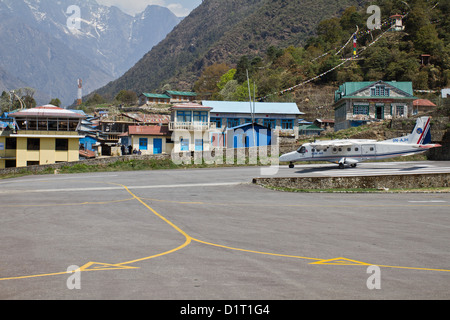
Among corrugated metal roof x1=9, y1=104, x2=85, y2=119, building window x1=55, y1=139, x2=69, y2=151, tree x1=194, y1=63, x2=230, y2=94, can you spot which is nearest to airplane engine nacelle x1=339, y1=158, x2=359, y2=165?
corrugated metal roof x1=9, y1=104, x2=85, y2=119

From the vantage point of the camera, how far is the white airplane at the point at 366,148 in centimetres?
3450

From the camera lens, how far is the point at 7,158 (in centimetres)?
5612

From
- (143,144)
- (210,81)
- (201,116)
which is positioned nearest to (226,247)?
(143,144)

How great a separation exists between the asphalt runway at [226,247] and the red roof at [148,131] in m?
37.1

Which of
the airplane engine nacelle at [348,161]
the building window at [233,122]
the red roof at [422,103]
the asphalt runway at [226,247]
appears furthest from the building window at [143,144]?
the red roof at [422,103]

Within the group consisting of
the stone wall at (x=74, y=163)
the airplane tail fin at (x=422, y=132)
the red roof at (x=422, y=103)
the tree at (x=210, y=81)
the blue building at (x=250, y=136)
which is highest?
the tree at (x=210, y=81)

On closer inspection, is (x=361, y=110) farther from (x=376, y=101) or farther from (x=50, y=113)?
(x=50, y=113)

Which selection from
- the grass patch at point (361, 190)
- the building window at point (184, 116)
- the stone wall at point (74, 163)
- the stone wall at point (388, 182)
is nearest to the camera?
the grass patch at point (361, 190)

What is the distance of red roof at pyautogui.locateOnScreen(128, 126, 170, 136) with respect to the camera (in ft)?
201

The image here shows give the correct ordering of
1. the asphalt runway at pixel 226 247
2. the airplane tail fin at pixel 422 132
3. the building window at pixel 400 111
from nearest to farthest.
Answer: the asphalt runway at pixel 226 247 < the airplane tail fin at pixel 422 132 < the building window at pixel 400 111

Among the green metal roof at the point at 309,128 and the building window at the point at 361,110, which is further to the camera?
the green metal roof at the point at 309,128

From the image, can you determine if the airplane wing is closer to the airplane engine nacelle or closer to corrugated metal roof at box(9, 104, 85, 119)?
the airplane engine nacelle

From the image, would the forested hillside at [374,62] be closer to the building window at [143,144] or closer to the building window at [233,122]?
the building window at [233,122]

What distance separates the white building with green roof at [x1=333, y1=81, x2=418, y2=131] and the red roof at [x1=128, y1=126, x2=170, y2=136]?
32352 mm
